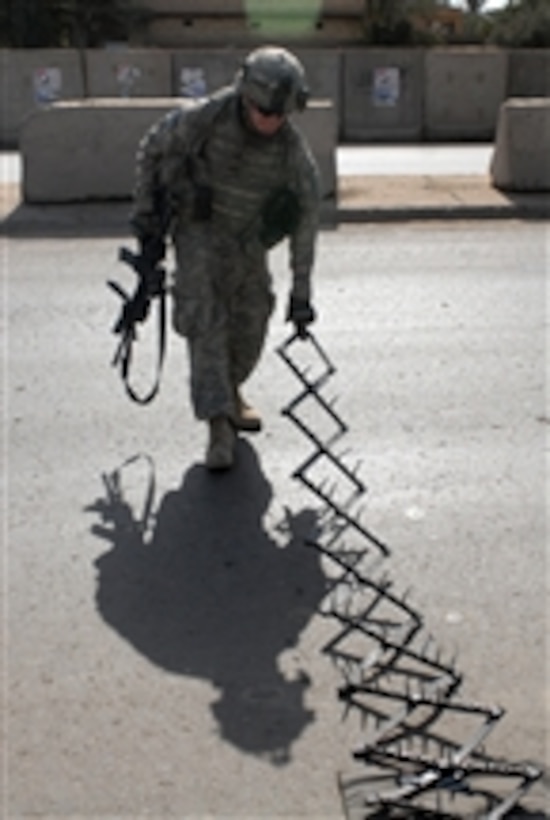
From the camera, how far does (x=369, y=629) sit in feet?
10.3

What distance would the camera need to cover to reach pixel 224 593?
3379 millimetres

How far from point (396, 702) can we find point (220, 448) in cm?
167

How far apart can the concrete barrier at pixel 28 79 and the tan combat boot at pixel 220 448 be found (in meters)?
15.4

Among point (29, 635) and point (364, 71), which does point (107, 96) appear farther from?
point (29, 635)

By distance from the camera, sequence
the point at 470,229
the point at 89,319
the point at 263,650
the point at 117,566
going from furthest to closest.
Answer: the point at 470,229 → the point at 89,319 → the point at 117,566 → the point at 263,650

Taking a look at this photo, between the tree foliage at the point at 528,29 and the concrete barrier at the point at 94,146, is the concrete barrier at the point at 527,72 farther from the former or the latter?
the tree foliage at the point at 528,29

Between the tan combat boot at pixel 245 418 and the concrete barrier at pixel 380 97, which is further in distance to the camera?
the concrete barrier at pixel 380 97

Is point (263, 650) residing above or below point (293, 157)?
below

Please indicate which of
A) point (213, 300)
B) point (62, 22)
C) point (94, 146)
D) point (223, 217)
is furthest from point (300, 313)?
point (62, 22)

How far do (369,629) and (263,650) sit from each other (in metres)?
0.33

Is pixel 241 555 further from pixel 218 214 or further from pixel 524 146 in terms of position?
pixel 524 146

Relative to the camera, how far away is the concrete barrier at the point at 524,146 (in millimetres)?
10461

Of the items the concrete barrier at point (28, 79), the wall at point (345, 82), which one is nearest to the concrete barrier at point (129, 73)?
the wall at point (345, 82)

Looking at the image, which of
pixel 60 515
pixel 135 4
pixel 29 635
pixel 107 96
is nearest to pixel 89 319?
pixel 60 515
